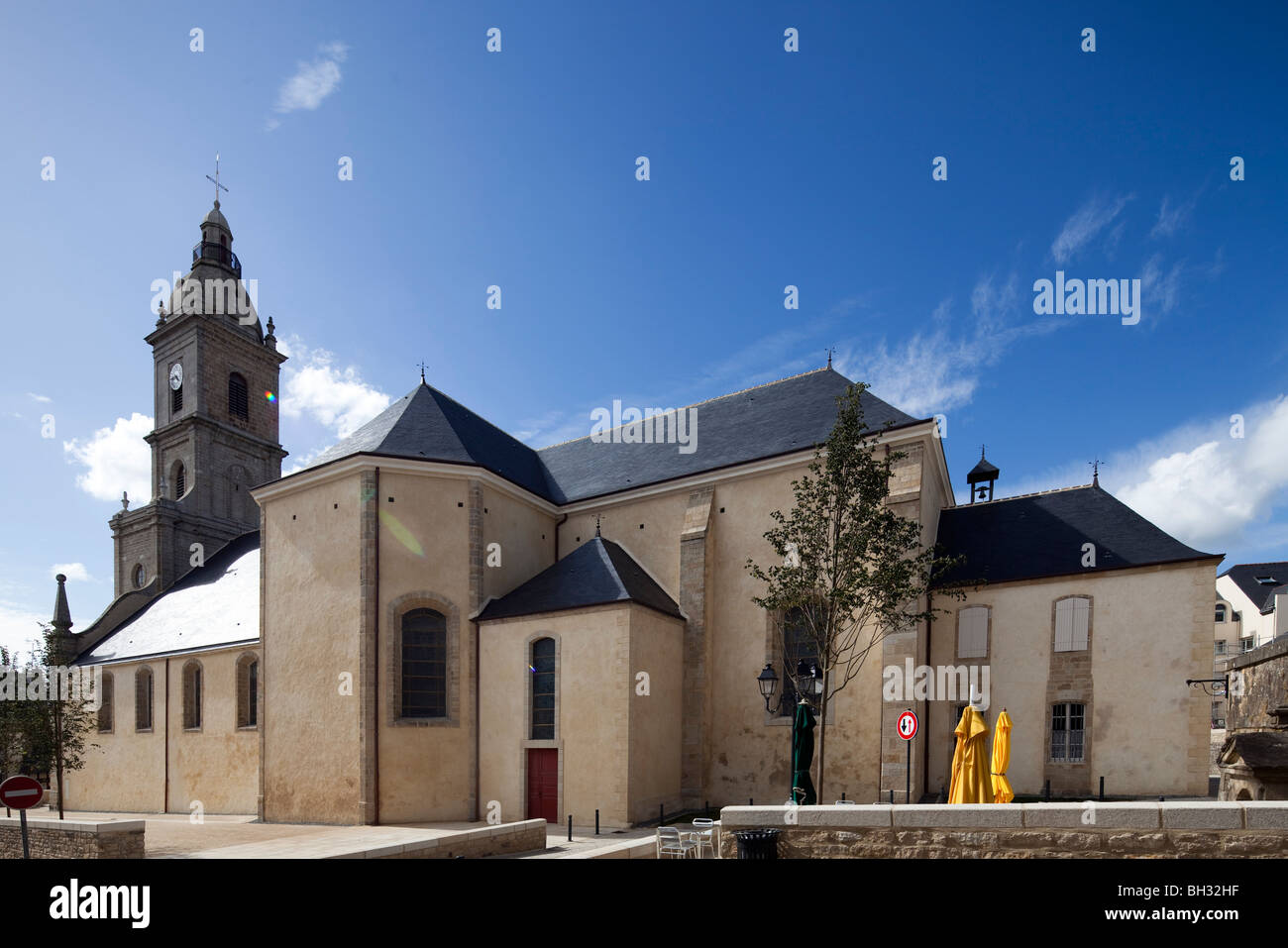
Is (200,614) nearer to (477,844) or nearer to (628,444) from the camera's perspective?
(628,444)

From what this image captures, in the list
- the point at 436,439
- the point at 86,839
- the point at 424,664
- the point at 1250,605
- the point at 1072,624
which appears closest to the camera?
the point at 86,839

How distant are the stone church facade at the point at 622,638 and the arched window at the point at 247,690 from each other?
0.24 ft

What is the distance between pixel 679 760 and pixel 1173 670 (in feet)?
41.3

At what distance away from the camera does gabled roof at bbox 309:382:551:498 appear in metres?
23.6

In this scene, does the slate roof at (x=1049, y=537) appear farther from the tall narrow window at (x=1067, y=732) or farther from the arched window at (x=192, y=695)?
the arched window at (x=192, y=695)

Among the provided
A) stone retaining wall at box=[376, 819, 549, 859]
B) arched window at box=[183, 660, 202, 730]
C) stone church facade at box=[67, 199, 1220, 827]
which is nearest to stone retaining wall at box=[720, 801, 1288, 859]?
stone retaining wall at box=[376, 819, 549, 859]

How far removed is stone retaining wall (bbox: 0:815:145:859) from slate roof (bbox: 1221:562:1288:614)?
190ft

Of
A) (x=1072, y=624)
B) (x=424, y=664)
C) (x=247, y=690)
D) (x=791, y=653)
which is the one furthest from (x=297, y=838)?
(x=1072, y=624)

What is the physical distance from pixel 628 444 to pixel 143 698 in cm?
2194

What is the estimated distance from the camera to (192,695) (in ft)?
94.4

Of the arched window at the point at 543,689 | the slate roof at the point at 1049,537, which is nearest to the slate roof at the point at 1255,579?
the slate roof at the point at 1049,537

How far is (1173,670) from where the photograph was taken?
19.0m
